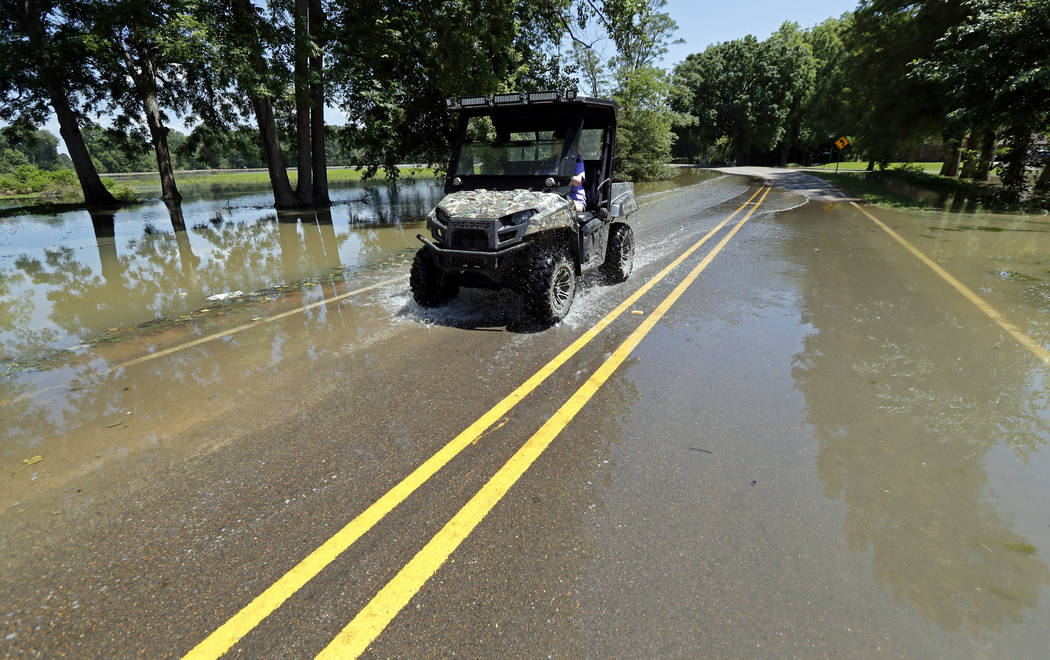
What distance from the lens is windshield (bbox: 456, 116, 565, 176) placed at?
245 inches

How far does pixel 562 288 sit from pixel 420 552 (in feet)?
13.1

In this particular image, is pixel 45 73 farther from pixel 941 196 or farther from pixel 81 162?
pixel 941 196

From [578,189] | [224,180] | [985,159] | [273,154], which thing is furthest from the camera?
[224,180]

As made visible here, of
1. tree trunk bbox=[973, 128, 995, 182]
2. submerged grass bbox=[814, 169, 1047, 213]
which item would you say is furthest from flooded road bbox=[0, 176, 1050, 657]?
tree trunk bbox=[973, 128, 995, 182]

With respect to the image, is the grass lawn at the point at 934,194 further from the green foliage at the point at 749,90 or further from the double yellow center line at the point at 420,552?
the green foliage at the point at 749,90

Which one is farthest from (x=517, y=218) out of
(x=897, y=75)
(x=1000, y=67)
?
(x=897, y=75)

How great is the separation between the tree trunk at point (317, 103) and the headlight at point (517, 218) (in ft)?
47.6

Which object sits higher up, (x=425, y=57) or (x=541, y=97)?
(x=425, y=57)

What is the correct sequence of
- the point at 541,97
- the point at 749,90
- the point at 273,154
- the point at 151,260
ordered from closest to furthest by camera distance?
the point at 541,97
the point at 151,260
the point at 273,154
the point at 749,90

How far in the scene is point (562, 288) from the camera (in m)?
5.96

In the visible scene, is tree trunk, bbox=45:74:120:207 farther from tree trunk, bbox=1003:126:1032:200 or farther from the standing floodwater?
tree trunk, bbox=1003:126:1032:200

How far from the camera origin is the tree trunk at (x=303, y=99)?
1567cm

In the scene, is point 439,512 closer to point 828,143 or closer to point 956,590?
point 956,590

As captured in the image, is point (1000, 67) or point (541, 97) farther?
point (1000, 67)
